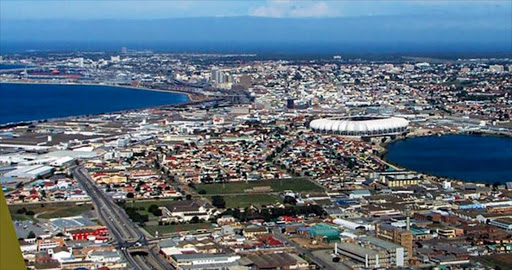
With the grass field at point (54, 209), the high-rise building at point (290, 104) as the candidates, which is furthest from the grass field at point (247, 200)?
the high-rise building at point (290, 104)

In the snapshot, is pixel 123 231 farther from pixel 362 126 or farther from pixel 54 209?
pixel 362 126

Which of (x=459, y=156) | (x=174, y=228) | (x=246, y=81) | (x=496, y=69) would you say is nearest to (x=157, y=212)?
(x=174, y=228)

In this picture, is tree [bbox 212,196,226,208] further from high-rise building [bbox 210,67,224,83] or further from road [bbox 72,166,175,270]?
high-rise building [bbox 210,67,224,83]

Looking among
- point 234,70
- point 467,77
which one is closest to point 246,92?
point 234,70

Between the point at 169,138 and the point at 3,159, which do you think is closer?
the point at 3,159

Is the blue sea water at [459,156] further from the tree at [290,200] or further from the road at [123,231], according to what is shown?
the road at [123,231]

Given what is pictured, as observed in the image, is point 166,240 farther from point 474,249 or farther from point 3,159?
point 3,159

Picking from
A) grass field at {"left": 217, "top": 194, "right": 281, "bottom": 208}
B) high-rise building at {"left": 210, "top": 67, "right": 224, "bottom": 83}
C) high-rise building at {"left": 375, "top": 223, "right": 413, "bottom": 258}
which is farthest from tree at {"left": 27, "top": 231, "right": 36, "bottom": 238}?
high-rise building at {"left": 210, "top": 67, "right": 224, "bottom": 83}
